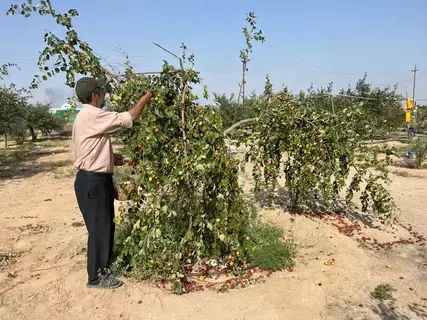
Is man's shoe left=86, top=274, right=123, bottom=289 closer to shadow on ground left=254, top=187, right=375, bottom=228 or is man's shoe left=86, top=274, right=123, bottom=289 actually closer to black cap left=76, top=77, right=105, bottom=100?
black cap left=76, top=77, right=105, bottom=100

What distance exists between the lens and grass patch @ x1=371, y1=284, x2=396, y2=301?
11.2ft

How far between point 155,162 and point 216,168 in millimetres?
535

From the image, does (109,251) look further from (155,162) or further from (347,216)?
(347,216)

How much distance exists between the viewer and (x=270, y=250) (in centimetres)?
405

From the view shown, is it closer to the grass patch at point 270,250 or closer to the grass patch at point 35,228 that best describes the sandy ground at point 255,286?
the grass patch at point 35,228

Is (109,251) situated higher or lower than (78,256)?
higher

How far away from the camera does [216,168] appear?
316 centimetres

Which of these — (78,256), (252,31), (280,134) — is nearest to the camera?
(78,256)

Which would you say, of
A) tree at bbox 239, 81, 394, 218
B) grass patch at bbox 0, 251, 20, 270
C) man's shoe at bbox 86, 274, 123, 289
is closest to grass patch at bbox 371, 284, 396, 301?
tree at bbox 239, 81, 394, 218

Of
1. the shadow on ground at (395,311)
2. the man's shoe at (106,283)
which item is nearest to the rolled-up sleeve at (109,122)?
the man's shoe at (106,283)

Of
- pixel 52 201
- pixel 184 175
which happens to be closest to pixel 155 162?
pixel 184 175

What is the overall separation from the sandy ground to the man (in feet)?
1.00

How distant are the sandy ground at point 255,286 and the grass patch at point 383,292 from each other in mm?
57

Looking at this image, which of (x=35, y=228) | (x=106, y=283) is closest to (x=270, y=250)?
(x=106, y=283)
